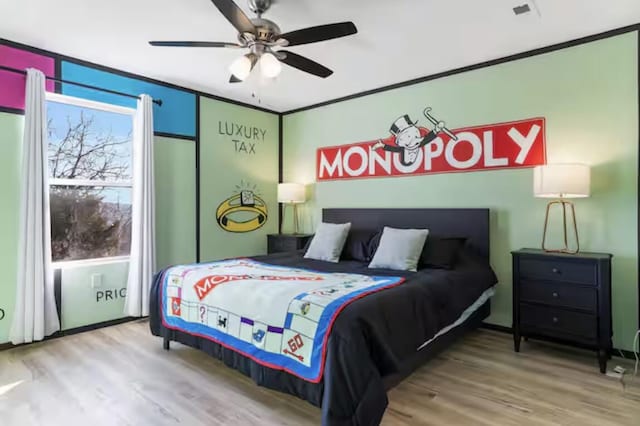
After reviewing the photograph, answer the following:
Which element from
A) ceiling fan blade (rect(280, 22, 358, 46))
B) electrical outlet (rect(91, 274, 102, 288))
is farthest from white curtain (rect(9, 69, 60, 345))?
ceiling fan blade (rect(280, 22, 358, 46))

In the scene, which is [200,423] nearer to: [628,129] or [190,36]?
[190,36]

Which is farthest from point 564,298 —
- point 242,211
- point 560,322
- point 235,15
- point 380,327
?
point 242,211

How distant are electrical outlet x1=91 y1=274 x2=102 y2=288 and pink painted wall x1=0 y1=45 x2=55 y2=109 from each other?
5.36 feet

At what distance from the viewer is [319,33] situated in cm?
238

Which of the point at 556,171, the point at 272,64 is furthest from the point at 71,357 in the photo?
the point at 556,171

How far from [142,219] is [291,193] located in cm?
186

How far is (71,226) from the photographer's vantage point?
3592 millimetres

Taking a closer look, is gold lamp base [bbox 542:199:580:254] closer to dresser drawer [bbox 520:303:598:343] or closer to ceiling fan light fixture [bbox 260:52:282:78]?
dresser drawer [bbox 520:303:598:343]

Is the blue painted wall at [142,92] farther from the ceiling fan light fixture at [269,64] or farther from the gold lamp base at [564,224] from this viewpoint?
the gold lamp base at [564,224]

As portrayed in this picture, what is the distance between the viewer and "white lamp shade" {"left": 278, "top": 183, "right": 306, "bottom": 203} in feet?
16.2

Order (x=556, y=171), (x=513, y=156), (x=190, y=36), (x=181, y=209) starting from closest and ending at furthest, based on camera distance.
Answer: (x=556, y=171) < (x=190, y=36) < (x=513, y=156) < (x=181, y=209)

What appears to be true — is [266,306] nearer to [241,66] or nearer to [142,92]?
[241,66]

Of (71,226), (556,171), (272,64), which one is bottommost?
(71,226)

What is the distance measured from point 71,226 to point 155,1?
228cm
